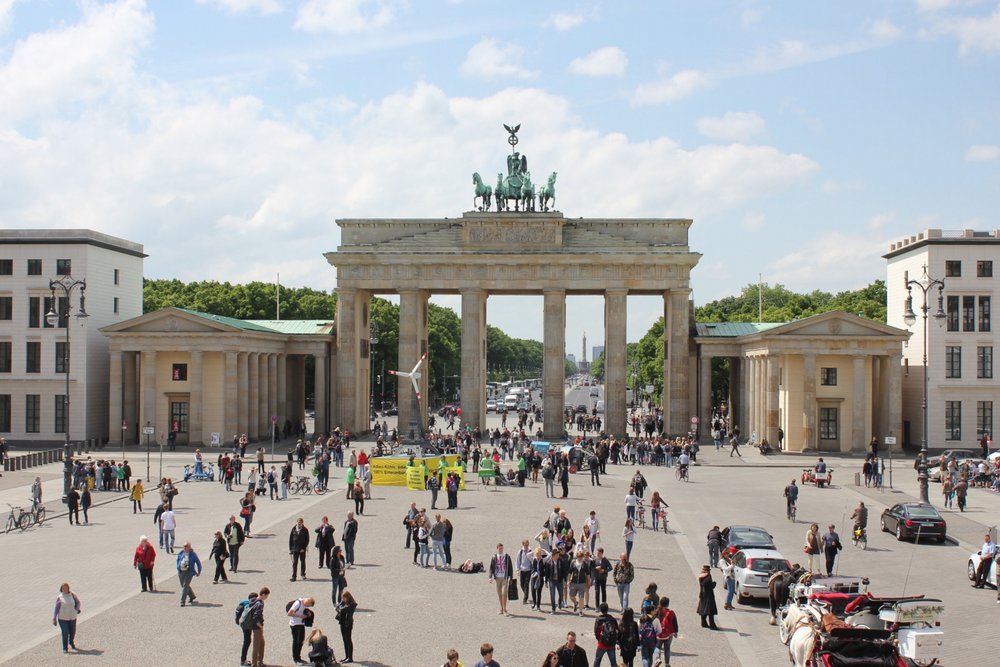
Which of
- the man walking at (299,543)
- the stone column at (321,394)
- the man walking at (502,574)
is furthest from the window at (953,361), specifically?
the man walking at (299,543)

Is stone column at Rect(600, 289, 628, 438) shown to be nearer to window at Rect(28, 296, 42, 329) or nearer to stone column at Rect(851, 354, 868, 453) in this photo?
stone column at Rect(851, 354, 868, 453)

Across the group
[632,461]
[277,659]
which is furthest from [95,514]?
[632,461]

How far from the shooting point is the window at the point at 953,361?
224 feet

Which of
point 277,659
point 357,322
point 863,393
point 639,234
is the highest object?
point 639,234

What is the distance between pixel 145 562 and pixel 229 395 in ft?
142

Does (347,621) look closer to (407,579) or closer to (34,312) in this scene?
(407,579)

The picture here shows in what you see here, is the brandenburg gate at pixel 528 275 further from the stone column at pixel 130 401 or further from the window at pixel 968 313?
the window at pixel 968 313

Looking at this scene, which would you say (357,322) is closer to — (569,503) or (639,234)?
(639,234)

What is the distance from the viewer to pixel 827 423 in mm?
67312

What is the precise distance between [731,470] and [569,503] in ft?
60.2

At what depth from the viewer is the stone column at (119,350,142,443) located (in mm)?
68562

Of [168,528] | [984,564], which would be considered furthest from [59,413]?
[984,564]

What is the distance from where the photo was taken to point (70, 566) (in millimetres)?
28172

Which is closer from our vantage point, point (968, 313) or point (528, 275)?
point (968, 313)
